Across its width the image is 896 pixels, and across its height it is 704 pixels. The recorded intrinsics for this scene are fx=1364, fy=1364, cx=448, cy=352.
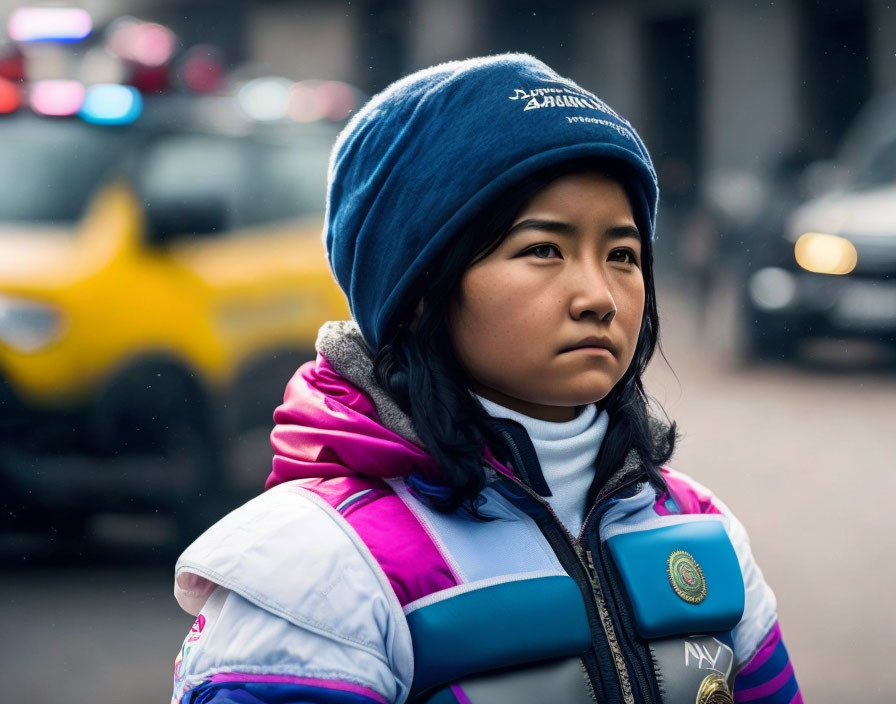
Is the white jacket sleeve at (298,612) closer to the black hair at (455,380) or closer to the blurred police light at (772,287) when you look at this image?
the black hair at (455,380)

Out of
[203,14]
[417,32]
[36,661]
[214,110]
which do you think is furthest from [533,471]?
[417,32]

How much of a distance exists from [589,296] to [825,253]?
20.4 feet

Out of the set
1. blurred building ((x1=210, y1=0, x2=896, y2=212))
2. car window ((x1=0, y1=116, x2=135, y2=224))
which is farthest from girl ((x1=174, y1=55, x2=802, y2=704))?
blurred building ((x1=210, y1=0, x2=896, y2=212))

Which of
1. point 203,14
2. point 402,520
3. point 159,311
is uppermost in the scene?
point 203,14

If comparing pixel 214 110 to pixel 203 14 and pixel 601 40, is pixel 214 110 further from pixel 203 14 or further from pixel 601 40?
pixel 601 40

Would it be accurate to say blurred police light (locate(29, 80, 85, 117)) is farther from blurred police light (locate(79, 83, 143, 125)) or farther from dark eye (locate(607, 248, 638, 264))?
dark eye (locate(607, 248, 638, 264))

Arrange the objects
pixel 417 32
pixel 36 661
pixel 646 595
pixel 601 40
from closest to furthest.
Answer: pixel 646 595, pixel 36 661, pixel 417 32, pixel 601 40

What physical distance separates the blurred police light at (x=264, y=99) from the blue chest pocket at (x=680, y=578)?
400cm

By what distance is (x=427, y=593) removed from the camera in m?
1.49

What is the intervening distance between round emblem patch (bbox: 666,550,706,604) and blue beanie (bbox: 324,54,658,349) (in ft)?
1.37

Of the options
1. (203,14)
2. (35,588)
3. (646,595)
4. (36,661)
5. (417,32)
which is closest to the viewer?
(646,595)

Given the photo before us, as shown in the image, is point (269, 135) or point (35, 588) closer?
point (35, 588)

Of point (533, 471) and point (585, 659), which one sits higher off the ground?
point (533, 471)

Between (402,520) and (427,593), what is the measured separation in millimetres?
91
